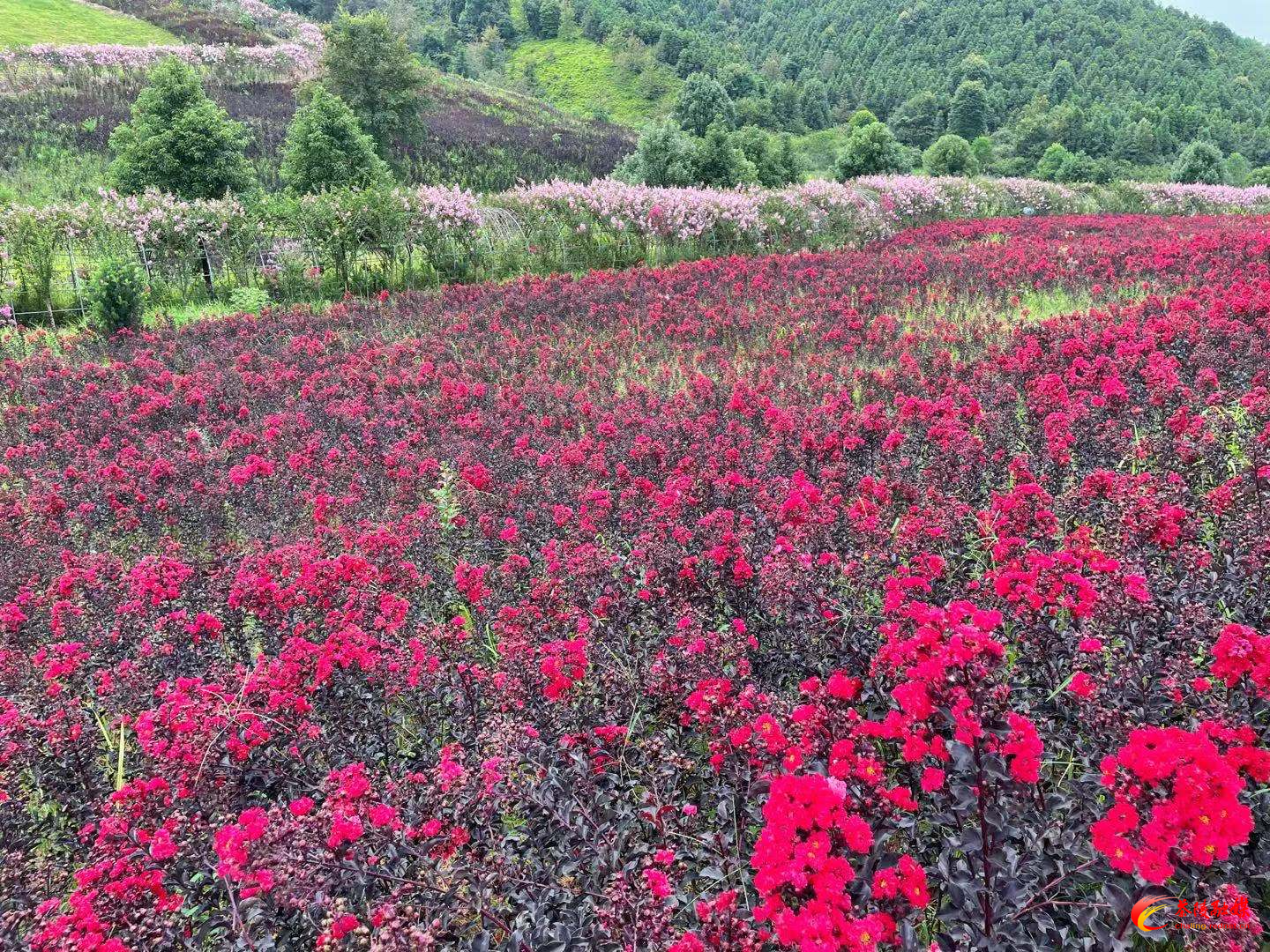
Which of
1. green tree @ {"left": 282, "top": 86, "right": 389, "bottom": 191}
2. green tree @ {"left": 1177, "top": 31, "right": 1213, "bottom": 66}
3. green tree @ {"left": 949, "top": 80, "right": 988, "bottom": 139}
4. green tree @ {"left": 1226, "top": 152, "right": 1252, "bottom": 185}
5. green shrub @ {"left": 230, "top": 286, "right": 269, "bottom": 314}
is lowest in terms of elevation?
green shrub @ {"left": 230, "top": 286, "right": 269, "bottom": 314}

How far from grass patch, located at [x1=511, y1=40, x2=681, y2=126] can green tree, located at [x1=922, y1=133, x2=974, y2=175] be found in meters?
39.2

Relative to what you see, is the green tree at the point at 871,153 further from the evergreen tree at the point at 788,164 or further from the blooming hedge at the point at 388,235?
the blooming hedge at the point at 388,235

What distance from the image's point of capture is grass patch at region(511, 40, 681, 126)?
82875 mm

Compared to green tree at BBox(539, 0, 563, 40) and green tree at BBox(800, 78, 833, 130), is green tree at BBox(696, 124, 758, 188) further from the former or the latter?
green tree at BBox(539, 0, 563, 40)

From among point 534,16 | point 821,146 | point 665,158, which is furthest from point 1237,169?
point 534,16

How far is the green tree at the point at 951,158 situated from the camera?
46906 millimetres

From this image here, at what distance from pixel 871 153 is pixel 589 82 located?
71.9 m

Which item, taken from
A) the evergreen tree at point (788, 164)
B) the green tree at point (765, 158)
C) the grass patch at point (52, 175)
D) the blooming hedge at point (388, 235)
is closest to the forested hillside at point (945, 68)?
the evergreen tree at point (788, 164)

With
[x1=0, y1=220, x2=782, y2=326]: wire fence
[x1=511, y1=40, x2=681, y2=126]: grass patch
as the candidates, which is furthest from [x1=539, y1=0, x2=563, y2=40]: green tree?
[x1=0, y1=220, x2=782, y2=326]: wire fence

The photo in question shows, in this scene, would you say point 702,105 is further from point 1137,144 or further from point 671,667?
point 671,667

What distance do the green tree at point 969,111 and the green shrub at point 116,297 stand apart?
290ft

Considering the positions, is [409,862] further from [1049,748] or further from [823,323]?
[823,323]

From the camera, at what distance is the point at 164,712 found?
2.95 m

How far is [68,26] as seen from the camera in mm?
51344
